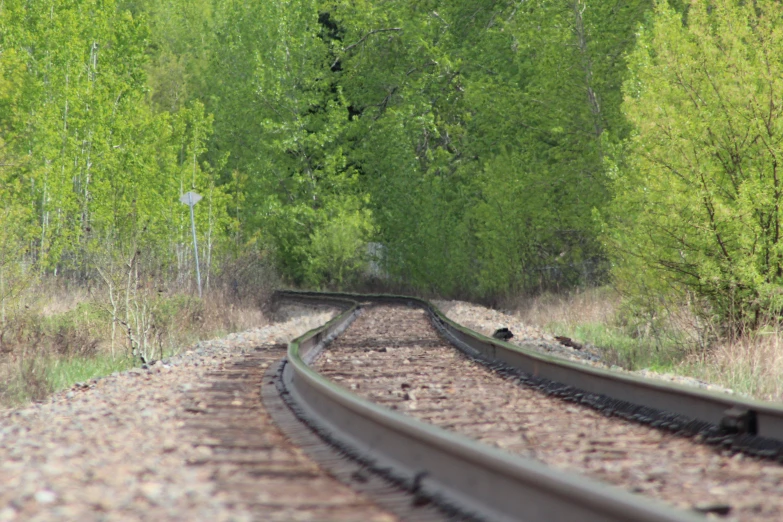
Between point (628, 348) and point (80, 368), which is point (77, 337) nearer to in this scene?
point (80, 368)

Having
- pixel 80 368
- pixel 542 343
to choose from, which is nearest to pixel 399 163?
pixel 80 368

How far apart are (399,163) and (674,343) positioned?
27174 millimetres

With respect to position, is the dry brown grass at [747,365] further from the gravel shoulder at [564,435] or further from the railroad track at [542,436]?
the gravel shoulder at [564,435]

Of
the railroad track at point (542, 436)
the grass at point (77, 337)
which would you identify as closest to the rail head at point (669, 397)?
the railroad track at point (542, 436)

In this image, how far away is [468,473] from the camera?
14.2ft

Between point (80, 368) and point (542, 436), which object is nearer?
point (542, 436)

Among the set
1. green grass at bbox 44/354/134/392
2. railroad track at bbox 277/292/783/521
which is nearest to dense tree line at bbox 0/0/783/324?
green grass at bbox 44/354/134/392

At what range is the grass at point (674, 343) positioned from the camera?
1002cm

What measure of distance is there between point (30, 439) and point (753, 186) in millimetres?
9350

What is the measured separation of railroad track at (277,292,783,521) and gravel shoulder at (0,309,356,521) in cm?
99

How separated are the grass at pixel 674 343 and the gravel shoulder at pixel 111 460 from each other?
18.1 feet

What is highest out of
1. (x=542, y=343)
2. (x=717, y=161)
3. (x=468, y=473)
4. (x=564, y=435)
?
(x=717, y=161)

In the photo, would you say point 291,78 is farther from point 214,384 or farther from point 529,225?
point 214,384

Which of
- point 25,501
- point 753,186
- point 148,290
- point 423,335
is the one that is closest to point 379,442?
point 25,501
